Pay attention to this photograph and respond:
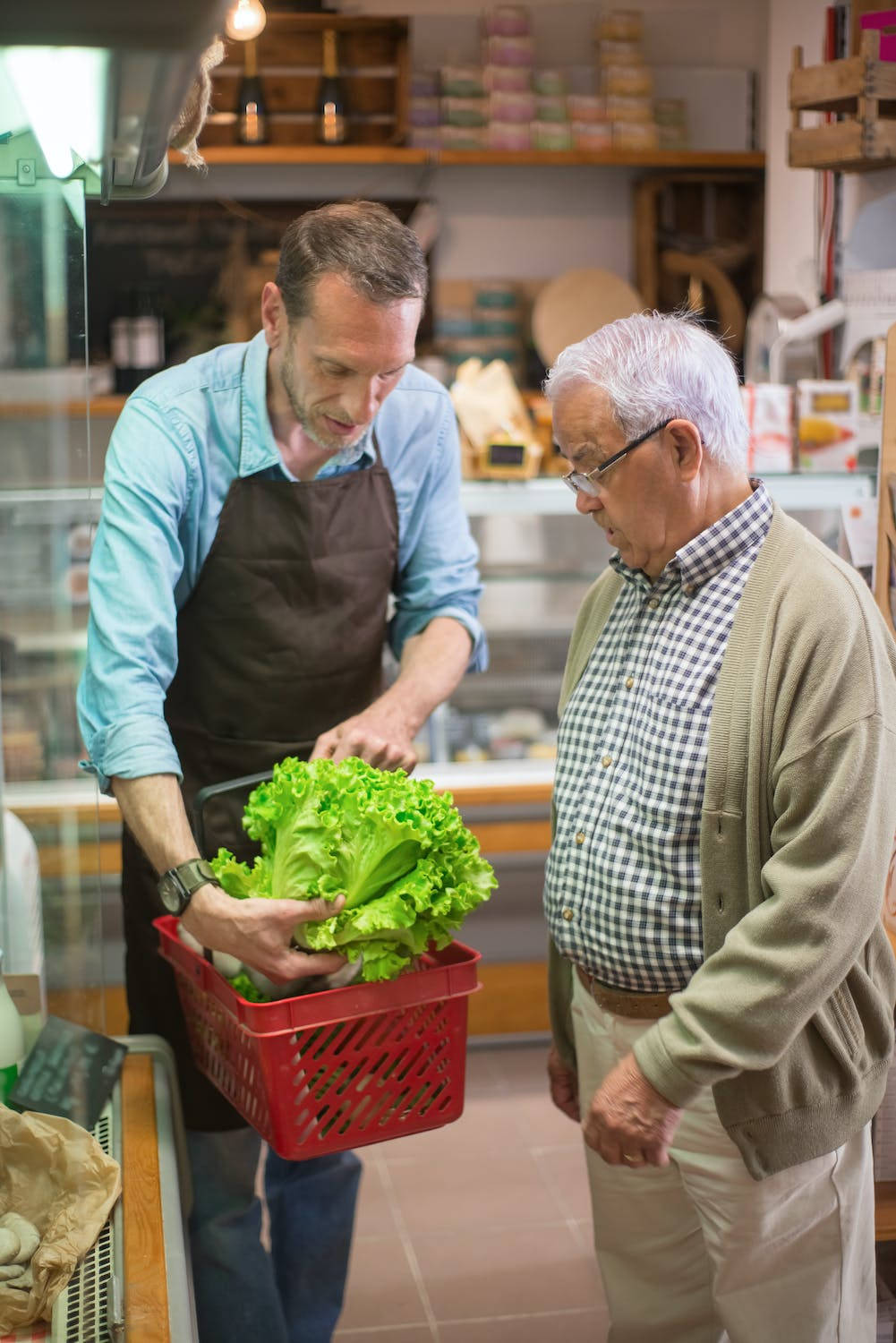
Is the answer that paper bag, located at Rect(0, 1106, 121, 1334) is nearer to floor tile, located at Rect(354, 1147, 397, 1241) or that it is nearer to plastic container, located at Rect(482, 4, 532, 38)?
floor tile, located at Rect(354, 1147, 397, 1241)

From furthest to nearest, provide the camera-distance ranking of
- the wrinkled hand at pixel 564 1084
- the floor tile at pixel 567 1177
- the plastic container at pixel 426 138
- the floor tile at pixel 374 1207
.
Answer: the plastic container at pixel 426 138, the floor tile at pixel 567 1177, the floor tile at pixel 374 1207, the wrinkled hand at pixel 564 1084

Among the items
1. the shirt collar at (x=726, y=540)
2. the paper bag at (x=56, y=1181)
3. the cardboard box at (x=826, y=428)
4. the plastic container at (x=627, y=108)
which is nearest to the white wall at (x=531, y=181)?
the plastic container at (x=627, y=108)

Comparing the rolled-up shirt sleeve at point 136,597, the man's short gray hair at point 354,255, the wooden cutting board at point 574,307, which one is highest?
the wooden cutting board at point 574,307

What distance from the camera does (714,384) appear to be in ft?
6.46

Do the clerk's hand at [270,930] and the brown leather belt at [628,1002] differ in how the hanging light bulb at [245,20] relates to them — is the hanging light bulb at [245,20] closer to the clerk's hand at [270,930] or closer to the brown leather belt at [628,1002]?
the clerk's hand at [270,930]

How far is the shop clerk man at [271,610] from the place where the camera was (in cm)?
208

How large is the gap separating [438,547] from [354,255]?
0.67 meters

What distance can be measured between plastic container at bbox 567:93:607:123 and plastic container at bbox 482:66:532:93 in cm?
21

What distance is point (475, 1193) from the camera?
3762 millimetres

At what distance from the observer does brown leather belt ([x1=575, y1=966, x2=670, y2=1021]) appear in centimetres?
208

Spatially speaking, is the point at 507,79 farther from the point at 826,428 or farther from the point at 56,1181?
the point at 56,1181

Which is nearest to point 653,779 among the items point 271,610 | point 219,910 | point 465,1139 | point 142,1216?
point 219,910

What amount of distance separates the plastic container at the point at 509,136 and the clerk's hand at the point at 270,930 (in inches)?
189

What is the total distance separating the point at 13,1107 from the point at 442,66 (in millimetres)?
5250
